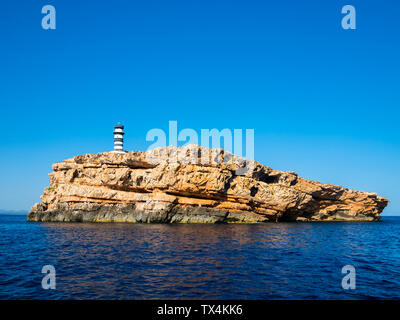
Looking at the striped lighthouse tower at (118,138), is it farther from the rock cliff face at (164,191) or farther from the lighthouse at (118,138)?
the rock cliff face at (164,191)

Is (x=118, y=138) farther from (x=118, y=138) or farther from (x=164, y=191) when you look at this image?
(x=164, y=191)

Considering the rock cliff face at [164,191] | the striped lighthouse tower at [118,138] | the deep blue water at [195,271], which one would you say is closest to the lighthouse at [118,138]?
the striped lighthouse tower at [118,138]

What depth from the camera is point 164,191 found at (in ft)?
179

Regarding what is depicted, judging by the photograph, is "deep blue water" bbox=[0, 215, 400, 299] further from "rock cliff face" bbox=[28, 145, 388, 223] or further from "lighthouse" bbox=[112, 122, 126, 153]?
"lighthouse" bbox=[112, 122, 126, 153]

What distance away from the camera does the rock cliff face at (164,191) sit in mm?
53594

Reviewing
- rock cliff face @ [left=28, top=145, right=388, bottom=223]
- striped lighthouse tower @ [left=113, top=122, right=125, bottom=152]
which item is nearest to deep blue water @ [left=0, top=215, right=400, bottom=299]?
rock cliff face @ [left=28, top=145, right=388, bottom=223]

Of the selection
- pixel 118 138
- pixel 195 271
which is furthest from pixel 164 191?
pixel 195 271

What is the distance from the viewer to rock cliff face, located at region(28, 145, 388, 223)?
53.6 m

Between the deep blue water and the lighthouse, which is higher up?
the lighthouse

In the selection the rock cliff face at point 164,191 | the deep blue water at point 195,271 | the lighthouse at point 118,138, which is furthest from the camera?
the lighthouse at point 118,138

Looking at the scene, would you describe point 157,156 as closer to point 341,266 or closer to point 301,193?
point 301,193
